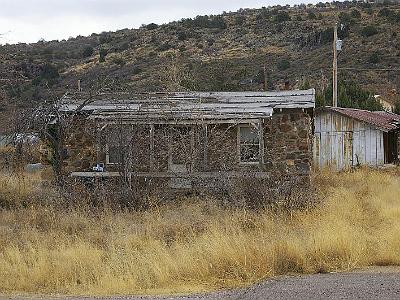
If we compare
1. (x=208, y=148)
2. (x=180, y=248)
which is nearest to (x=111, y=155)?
(x=208, y=148)

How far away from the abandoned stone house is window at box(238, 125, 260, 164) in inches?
1.1

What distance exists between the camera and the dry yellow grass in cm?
792

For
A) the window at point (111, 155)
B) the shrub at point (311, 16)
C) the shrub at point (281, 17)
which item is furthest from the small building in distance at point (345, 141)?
the shrub at point (311, 16)

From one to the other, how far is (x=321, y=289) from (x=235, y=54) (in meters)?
42.7

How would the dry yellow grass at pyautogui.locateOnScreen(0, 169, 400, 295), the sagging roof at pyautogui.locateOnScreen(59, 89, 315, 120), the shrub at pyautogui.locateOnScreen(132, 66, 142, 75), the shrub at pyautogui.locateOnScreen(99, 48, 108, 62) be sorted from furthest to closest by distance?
the shrub at pyautogui.locateOnScreen(99, 48, 108, 62) < the shrub at pyautogui.locateOnScreen(132, 66, 142, 75) < the sagging roof at pyautogui.locateOnScreen(59, 89, 315, 120) < the dry yellow grass at pyautogui.locateOnScreen(0, 169, 400, 295)

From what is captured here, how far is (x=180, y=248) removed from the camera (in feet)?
29.3

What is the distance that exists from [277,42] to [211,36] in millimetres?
6132

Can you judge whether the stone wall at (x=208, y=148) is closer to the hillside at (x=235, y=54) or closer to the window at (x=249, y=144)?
the window at (x=249, y=144)

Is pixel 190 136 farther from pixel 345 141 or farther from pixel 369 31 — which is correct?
pixel 369 31

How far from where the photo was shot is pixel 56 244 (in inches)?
384

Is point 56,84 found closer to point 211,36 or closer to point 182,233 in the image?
point 211,36

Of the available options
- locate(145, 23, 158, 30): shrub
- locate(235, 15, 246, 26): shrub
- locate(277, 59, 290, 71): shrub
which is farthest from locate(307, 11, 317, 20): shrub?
locate(145, 23, 158, 30): shrub

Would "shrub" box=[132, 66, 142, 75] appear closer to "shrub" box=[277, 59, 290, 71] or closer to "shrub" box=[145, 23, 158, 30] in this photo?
"shrub" box=[277, 59, 290, 71]

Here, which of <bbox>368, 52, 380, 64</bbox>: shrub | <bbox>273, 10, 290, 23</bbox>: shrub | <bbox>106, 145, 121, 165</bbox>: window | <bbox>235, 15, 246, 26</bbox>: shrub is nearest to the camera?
<bbox>106, 145, 121, 165</bbox>: window
